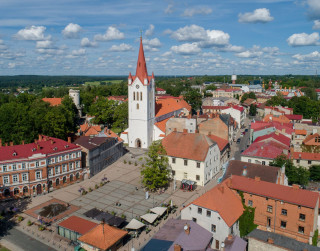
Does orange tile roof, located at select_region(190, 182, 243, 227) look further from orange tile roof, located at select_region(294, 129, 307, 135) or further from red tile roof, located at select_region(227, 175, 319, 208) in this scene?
orange tile roof, located at select_region(294, 129, 307, 135)

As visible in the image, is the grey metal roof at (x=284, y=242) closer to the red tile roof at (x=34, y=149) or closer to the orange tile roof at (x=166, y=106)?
the red tile roof at (x=34, y=149)

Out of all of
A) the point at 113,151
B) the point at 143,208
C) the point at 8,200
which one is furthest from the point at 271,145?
the point at 8,200

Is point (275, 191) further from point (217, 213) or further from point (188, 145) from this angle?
point (188, 145)

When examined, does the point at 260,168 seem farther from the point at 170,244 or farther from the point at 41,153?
the point at 41,153

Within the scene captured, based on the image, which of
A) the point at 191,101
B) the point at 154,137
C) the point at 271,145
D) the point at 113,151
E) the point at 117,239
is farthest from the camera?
the point at 191,101

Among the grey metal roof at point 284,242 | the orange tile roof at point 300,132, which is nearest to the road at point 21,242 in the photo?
the grey metal roof at point 284,242

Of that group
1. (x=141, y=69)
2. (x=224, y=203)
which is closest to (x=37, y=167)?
(x=224, y=203)
